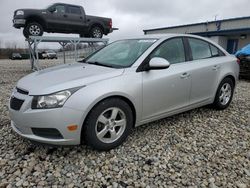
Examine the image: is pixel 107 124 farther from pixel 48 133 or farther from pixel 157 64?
pixel 157 64

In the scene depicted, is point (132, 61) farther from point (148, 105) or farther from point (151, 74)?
point (148, 105)

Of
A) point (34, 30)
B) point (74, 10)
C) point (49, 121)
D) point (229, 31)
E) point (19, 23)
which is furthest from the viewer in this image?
point (229, 31)

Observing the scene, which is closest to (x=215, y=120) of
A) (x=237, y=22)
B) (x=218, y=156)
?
(x=218, y=156)

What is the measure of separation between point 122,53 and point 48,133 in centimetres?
168

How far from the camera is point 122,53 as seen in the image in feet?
11.5

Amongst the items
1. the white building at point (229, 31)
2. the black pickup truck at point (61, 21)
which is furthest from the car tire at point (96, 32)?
the white building at point (229, 31)

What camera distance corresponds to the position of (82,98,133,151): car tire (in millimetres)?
2617

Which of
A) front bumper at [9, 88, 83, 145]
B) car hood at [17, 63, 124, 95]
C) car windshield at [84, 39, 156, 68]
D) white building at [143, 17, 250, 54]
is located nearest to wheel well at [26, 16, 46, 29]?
car windshield at [84, 39, 156, 68]

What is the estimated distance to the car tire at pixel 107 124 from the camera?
2.62 m

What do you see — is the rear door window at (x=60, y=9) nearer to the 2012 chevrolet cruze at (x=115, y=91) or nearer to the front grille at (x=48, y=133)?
the 2012 chevrolet cruze at (x=115, y=91)

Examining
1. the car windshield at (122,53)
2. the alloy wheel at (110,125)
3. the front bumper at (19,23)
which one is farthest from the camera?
the front bumper at (19,23)

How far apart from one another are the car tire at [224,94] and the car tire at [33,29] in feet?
29.7

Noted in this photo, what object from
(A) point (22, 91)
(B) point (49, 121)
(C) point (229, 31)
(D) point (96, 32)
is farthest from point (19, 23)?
(C) point (229, 31)

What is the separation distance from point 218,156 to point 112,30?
36.3ft
